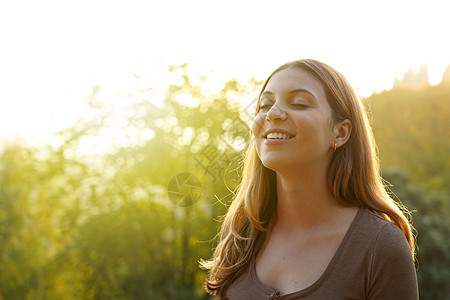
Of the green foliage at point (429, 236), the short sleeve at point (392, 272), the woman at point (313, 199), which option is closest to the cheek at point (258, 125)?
the woman at point (313, 199)

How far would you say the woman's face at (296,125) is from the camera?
1632 mm

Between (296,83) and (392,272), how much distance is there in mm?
733

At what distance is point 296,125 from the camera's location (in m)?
1.62

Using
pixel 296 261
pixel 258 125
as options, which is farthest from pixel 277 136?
pixel 296 261

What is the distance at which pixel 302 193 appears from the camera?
1734 millimetres

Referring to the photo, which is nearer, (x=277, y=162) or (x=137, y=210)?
(x=277, y=162)

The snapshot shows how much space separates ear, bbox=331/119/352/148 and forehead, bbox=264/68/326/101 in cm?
12

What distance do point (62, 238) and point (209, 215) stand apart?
3.45 m

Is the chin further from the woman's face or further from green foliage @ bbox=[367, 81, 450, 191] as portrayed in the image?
green foliage @ bbox=[367, 81, 450, 191]

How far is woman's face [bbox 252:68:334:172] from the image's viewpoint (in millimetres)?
1632

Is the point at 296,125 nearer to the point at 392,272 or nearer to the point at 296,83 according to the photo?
the point at 296,83

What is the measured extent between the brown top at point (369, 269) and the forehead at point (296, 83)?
492 millimetres

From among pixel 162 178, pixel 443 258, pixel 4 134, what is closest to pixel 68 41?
pixel 4 134

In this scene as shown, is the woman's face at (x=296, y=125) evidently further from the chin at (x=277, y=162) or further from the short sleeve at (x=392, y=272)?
the short sleeve at (x=392, y=272)
